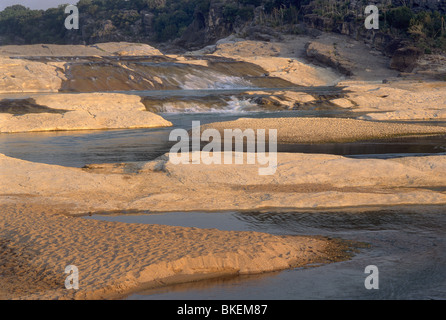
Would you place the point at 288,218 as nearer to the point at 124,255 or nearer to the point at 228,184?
the point at 228,184

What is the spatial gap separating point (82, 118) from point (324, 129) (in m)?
10.6

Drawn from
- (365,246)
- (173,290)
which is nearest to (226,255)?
(173,290)

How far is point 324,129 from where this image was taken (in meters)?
20.6

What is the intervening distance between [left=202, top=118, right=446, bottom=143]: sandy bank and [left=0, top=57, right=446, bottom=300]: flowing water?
100 cm

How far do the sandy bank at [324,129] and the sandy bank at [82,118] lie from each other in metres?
3.74

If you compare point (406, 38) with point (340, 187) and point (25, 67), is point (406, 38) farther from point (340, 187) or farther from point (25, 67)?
point (340, 187)

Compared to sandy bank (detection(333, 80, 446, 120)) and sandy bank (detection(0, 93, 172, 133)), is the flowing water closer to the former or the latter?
sandy bank (detection(0, 93, 172, 133))

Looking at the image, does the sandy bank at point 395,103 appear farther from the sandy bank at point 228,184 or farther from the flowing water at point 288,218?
the sandy bank at point 228,184

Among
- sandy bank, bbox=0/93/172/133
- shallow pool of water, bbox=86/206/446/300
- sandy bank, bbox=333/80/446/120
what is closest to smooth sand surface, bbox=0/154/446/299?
shallow pool of water, bbox=86/206/446/300

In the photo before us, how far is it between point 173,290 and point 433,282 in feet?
10.5

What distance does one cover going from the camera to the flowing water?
6.49 m

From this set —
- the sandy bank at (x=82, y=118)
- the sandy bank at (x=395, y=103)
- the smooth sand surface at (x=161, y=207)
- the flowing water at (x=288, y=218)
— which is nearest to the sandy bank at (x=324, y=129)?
the flowing water at (x=288, y=218)

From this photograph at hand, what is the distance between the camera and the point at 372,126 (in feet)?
69.4

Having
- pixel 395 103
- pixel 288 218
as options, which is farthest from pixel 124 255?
pixel 395 103
